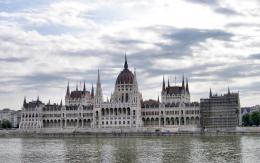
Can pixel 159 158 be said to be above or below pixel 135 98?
below

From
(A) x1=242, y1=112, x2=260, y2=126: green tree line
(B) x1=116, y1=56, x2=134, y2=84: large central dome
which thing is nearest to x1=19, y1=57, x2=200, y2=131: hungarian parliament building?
(B) x1=116, y1=56, x2=134, y2=84: large central dome

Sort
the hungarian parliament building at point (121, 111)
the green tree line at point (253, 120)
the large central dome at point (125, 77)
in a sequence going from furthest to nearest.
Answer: the large central dome at point (125, 77) < the hungarian parliament building at point (121, 111) < the green tree line at point (253, 120)

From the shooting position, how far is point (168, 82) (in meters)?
177

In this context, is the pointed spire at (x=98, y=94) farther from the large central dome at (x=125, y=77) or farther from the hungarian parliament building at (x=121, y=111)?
the large central dome at (x=125, y=77)

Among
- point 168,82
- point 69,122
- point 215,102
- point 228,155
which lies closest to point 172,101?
point 168,82

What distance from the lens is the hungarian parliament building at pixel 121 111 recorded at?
153 meters

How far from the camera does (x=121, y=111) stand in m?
154

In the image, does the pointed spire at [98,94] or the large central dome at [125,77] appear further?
the large central dome at [125,77]

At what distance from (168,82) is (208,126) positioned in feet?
116

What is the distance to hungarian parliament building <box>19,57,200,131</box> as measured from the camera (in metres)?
153

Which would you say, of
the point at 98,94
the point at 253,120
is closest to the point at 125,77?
the point at 98,94

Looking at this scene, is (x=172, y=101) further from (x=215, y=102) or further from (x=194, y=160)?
(x=194, y=160)

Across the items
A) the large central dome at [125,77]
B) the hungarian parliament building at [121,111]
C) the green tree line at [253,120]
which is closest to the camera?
the green tree line at [253,120]

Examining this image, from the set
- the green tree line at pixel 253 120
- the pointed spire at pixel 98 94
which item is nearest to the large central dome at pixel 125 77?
the pointed spire at pixel 98 94
